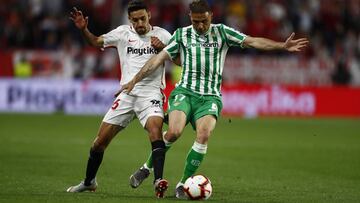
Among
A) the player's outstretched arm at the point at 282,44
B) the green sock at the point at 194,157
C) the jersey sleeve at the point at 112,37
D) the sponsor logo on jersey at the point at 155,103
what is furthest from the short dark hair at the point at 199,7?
the green sock at the point at 194,157

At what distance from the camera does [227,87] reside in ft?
88.7

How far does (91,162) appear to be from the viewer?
1014cm

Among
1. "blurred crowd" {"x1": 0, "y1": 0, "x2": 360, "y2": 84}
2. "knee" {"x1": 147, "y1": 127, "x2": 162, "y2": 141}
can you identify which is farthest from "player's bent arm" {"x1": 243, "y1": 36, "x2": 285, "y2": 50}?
"blurred crowd" {"x1": 0, "y1": 0, "x2": 360, "y2": 84}

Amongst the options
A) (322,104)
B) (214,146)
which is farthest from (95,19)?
(214,146)

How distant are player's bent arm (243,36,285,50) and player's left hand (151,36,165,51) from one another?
1.03m

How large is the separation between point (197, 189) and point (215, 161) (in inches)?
214

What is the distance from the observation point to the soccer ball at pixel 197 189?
9.23m

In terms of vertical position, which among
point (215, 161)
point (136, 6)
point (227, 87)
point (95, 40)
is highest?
point (136, 6)

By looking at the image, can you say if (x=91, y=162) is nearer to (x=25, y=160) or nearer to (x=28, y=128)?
(x=25, y=160)

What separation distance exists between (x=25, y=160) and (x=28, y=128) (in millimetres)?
6910

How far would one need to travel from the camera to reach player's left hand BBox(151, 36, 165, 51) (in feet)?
33.0

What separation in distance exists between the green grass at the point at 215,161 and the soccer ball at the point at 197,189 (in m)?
0.18

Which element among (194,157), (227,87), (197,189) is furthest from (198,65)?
(227,87)

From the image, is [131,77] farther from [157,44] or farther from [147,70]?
[157,44]
